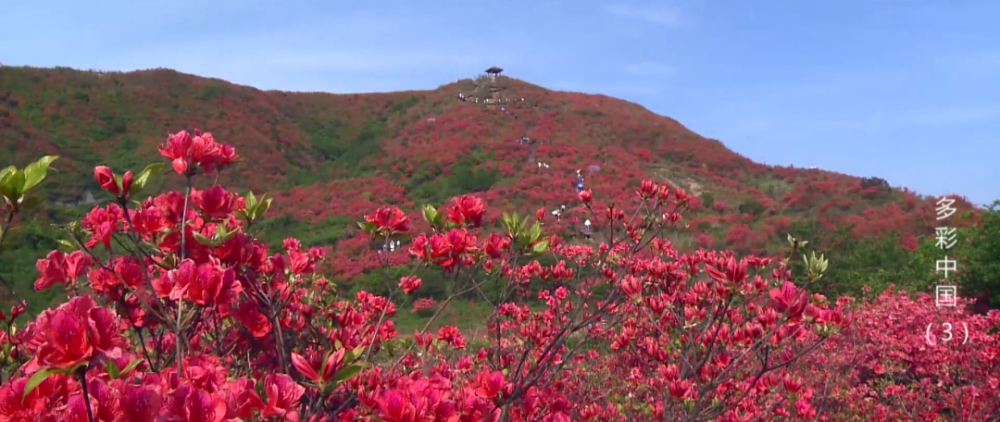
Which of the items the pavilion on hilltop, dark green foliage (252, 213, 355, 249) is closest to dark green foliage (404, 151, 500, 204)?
dark green foliage (252, 213, 355, 249)

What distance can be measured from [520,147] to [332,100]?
1360 cm

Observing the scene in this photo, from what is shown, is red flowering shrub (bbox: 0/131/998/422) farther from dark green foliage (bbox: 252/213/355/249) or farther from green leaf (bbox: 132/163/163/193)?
dark green foliage (bbox: 252/213/355/249)

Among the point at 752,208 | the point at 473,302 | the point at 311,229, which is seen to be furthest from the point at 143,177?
the point at 752,208

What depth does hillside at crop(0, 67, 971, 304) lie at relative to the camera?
1780cm

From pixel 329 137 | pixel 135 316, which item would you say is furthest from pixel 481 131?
pixel 135 316

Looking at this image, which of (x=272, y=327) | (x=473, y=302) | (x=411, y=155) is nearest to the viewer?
(x=272, y=327)

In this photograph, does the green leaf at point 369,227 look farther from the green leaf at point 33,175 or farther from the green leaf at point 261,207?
the green leaf at point 33,175

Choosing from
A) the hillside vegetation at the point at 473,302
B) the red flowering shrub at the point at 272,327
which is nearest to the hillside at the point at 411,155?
the hillside vegetation at the point at 473,302

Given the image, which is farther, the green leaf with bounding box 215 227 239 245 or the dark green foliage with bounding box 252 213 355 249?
the dark green foliage with bounding box 252 213 355 249

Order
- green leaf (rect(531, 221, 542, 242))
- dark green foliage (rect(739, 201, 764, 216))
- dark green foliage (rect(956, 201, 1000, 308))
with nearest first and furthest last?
green leaf (rect(531, 221, 542, 242)), dark green foliage (rect(956, 201, 1000, 308)), dark green foliage (rect(739, 201, 764, 216))

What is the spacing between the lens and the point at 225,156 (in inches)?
65.9

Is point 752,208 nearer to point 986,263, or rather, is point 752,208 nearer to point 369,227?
point 986,263

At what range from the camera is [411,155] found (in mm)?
25531

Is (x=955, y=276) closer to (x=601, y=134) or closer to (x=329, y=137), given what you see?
(x=601, y=134)
